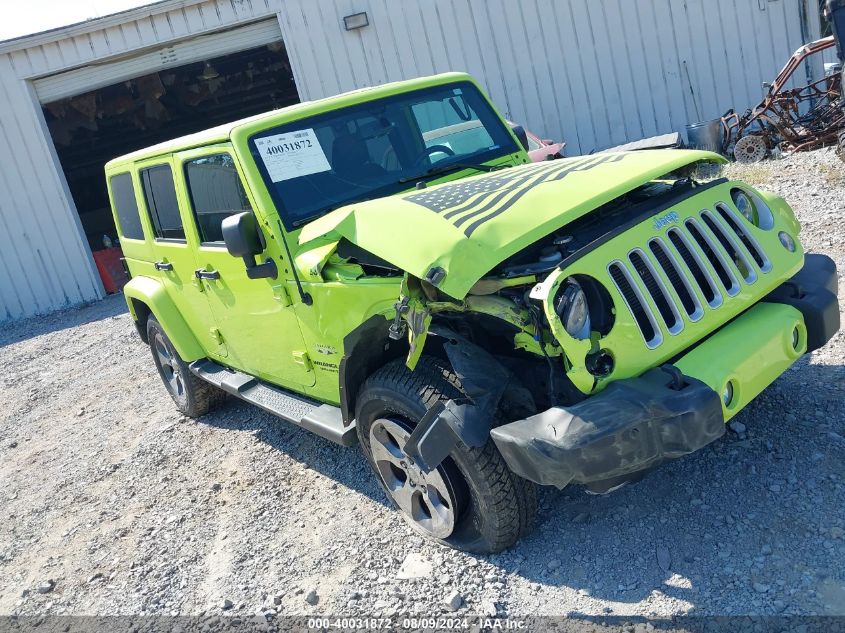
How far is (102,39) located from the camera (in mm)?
11125

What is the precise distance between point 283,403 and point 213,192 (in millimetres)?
1295

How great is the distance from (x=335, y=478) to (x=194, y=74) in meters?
12.2

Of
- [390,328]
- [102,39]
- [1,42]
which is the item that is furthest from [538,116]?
[390,328]

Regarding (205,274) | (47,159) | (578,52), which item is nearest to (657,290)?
(205,274)

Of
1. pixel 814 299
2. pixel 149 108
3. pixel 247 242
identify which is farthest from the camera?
pixel 149 108

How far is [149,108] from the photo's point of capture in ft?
49.5

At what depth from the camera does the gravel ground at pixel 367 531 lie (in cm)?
298

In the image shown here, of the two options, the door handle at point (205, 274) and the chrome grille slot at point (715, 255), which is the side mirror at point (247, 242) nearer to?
the door handle at point (205, 274)

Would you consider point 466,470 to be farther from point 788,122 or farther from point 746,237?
point 788,122

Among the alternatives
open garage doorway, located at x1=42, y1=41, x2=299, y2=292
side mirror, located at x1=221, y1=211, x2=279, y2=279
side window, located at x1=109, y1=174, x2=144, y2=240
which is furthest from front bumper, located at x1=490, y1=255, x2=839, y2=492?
open garage doorway, located at x1=42, y1=41, x2=299, y2=292

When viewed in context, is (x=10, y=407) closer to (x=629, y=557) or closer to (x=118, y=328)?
(x=118, y=328)

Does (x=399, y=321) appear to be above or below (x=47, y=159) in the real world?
below

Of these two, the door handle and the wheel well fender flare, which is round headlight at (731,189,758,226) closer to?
the wheel well fender flare

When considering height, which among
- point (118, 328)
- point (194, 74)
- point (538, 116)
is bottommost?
point (118, 328)
